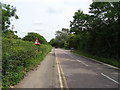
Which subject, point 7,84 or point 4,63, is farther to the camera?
point 4,63

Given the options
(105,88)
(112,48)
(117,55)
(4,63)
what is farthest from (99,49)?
(4,63)

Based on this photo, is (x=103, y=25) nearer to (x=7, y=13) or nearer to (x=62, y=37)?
(x=7, y=13)

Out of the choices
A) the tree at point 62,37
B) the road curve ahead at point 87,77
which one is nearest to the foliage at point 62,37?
the tree at point 62,37

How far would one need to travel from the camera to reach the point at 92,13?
29922 mm

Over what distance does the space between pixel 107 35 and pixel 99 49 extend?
513cm

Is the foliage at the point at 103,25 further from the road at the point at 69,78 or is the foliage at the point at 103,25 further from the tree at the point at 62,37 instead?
the tree at the point at 62,37

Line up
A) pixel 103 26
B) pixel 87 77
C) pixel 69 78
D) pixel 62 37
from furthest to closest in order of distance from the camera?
pixel 62 37
pixel 103 26
pixel 87 77
pixel 69 78

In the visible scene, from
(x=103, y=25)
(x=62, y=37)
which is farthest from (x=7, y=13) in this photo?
(x=62, y=37)

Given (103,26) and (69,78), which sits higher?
(103,26)

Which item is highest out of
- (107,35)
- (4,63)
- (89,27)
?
(89,27)

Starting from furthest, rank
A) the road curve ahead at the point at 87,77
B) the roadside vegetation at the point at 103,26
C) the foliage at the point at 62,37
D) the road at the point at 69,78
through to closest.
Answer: the foliage at the point at 62,37 → the roadside vegetation at the point at 103,26 → the road curve ahead at the point at 87,77 → the road at the point at 69,78

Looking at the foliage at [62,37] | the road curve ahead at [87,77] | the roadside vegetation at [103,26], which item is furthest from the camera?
the foliage at [62,37]

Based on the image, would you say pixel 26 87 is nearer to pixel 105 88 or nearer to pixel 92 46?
pixel 105 88

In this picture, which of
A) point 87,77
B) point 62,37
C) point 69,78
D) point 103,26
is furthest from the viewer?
point 62,37
